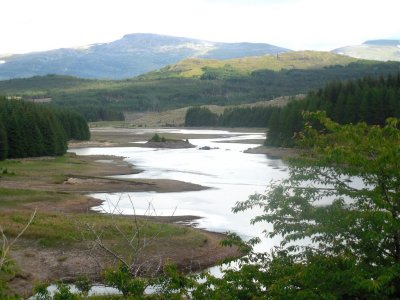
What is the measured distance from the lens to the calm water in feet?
179

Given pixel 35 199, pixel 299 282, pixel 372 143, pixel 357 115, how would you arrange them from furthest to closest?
pixel 357 115 → pixel 35 199 → pixel 372 143 → pixel 299 282

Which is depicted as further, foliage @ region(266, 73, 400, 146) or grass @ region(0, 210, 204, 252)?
foliage @ region(266, 73, 400, 146)

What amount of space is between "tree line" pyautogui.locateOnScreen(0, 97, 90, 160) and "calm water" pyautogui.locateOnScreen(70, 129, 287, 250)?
17422 millimetres

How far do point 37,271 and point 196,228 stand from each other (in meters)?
17.6

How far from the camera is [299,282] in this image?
16.1m

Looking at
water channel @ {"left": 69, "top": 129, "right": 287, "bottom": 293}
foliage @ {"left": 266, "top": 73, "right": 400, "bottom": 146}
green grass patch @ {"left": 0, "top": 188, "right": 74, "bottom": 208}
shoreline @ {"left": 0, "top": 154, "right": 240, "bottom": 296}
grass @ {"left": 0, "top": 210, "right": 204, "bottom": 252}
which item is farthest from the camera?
foliage @ {"left": 266, "top": 73, "right": 400, "bottom": 146}

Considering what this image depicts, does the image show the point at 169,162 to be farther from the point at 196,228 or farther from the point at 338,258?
the point at 338,258

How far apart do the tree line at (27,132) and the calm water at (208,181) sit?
1742 cm

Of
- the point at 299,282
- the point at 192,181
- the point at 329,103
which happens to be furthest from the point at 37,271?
the point at 329,103

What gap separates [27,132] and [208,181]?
45376mm

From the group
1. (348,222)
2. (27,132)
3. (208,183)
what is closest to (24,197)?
(208,183)

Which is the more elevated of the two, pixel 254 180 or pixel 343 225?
pixel 343 225

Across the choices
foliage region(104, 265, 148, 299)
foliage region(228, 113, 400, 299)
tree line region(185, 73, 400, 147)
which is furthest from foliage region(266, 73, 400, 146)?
foliage region(104, 265, 148, 299)

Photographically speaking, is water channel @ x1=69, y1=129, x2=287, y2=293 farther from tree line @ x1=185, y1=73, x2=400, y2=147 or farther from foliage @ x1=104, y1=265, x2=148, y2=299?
tree line @ x1=185, y1=73, x2=400, y2=147
